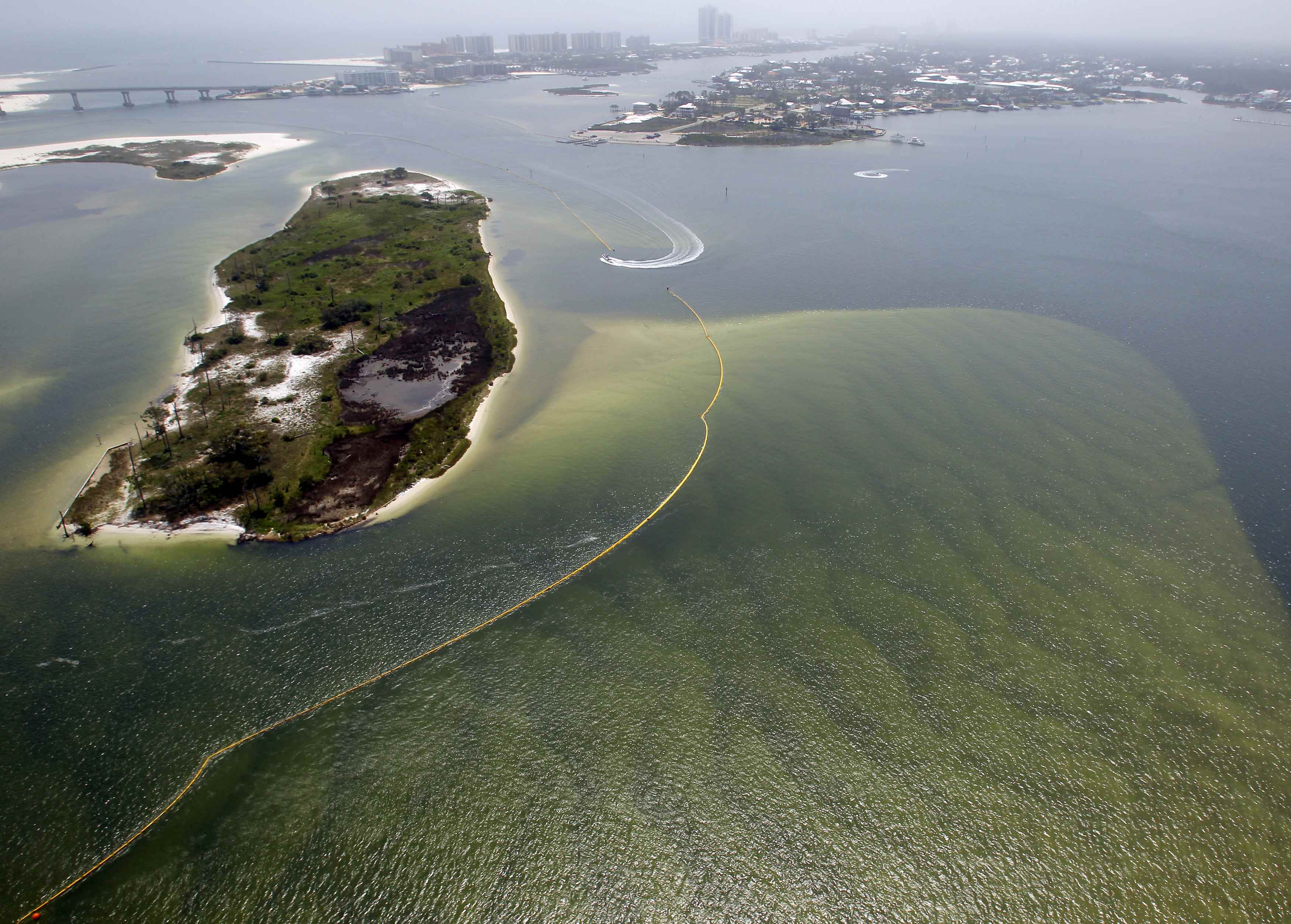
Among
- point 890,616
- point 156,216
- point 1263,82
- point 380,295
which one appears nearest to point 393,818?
point 890,616

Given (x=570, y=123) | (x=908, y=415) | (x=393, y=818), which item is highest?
(x=570, y=123)

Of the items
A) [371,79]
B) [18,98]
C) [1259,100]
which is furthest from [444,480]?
[1259,100]

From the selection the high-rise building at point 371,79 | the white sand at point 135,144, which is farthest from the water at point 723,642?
the high-rise building at point 371,79

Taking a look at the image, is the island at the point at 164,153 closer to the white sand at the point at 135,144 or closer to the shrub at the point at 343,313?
the white sand at the point at 135,144

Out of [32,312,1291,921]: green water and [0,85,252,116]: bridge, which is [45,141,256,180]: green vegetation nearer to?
[0,85,252,116]: bridge

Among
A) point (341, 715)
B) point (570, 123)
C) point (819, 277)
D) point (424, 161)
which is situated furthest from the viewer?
point (570, 123)

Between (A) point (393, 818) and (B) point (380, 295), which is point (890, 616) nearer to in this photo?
(A) point (393, 818)

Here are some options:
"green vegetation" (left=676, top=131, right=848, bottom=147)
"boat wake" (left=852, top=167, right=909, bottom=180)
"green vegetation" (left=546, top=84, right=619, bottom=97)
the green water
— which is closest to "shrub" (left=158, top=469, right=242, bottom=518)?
the green water
